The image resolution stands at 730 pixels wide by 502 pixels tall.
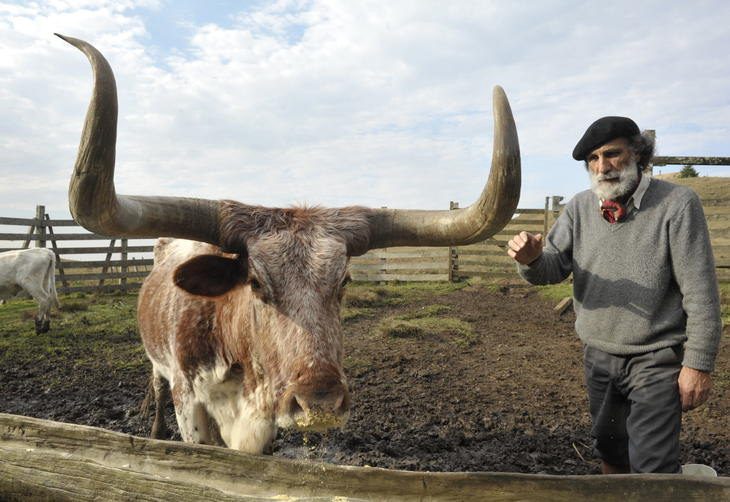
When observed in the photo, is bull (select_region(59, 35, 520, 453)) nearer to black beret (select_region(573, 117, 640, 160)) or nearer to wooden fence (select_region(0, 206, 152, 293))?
black beret (select_region(573, 117, 640, 160))

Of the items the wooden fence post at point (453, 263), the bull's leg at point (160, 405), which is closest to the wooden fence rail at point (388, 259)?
the wooden fence post at point (453, 263)

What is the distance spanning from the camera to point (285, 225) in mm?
3146

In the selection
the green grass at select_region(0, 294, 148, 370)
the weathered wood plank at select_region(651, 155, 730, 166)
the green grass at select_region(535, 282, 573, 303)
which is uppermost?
the weathered wood plank at select_region(651, 155, 730, 166)

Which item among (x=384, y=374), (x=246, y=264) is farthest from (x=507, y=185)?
(x=384, y=374)

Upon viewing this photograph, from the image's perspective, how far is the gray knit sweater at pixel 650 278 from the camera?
2834mm

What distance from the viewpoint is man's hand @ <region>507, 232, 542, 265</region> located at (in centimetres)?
325

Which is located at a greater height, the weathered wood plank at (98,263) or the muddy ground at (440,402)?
the weathered wood plank at (98,263)

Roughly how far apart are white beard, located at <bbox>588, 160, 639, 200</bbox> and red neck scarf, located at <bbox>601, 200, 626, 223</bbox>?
35 mm

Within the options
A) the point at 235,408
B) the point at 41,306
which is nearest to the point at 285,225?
the point at 235,408

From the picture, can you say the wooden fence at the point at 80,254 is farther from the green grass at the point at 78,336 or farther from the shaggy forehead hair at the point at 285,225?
the shaggy forehead hair at the point at 285,225

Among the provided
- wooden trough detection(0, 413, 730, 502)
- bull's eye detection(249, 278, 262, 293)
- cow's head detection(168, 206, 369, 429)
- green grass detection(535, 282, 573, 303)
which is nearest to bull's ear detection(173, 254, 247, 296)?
cow's head detection(168, 206, 369, 429)

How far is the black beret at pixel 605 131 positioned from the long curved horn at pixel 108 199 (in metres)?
2.31

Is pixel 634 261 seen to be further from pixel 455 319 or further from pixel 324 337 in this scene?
pixel 455 319

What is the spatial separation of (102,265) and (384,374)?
13.5 meters
